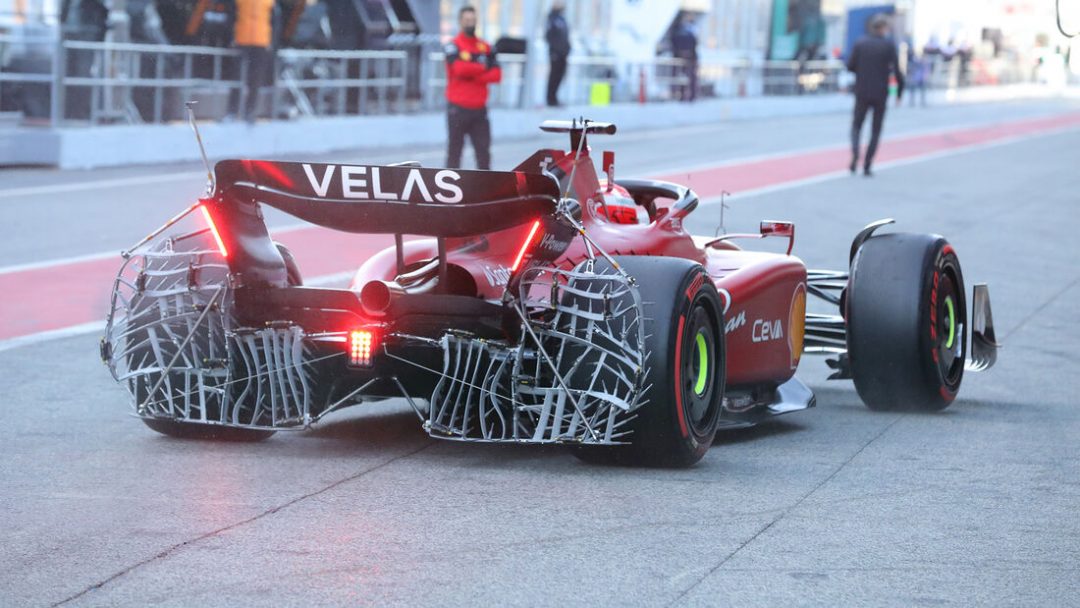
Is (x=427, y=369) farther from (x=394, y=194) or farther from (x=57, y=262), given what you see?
(x=57, y=262)

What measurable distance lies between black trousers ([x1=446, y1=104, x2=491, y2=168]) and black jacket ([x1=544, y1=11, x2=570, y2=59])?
12.7 metres

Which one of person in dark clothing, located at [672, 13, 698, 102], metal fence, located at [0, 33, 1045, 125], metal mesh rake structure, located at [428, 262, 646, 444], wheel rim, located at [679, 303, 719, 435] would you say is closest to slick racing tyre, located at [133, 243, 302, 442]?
metal mesh rake structure, located at [428, 262, 646, 444]

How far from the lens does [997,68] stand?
79.2 meters

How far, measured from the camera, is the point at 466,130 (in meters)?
18.9

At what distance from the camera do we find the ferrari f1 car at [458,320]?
6.14m

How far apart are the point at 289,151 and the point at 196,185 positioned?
14.7 ft

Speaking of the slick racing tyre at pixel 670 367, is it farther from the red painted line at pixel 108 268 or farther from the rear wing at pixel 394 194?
the red painted line at pixel 108 268

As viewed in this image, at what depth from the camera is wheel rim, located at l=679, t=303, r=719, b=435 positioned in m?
6.39

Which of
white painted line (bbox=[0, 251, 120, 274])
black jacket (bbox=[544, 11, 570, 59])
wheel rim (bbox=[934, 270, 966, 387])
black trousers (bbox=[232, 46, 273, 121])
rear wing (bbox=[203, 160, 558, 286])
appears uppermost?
black jacket (bbox=[544, 11, 570, 59])

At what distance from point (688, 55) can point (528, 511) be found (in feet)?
112

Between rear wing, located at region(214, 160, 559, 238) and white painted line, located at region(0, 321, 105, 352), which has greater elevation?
rear wing, located at region(214, 160, 559, 238)

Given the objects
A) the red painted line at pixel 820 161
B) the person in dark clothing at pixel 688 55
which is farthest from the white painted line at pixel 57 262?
the person in dark clothing at pixel 688 55

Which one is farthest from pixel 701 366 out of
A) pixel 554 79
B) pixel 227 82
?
pixel 554 79

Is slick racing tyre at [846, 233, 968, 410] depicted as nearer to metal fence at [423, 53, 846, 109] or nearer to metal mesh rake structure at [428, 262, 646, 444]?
metal mesh rake structure at [428, 262, 646, 444]
